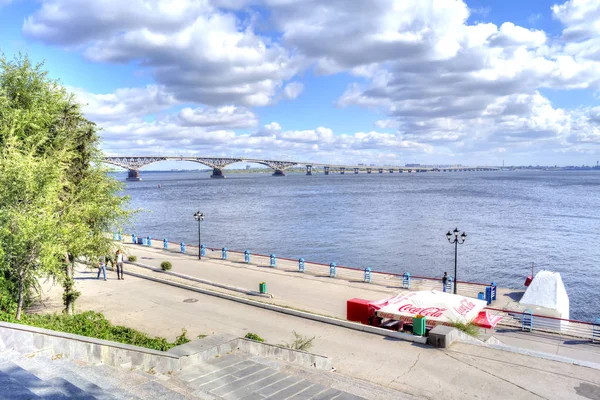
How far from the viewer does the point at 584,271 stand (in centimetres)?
3806

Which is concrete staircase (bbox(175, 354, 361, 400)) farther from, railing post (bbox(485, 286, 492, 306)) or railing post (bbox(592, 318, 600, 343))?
railing post (bbox(485, 286, 492, 306))

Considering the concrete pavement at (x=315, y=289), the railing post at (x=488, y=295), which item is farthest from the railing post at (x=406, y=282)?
the railing post at (x=488, y=295)

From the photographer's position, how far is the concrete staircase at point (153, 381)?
712 cm

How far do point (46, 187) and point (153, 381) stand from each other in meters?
8.18

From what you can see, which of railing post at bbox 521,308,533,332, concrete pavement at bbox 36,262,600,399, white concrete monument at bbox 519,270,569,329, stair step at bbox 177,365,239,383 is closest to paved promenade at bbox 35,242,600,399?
concrete pavement at bbox 36,262,600,399

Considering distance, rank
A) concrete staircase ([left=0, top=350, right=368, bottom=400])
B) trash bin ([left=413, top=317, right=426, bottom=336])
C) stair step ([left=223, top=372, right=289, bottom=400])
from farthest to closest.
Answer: trash bin ([left=413, top=317, right=426, bottom=336])
stair step ([left=223, top=372, right=289, bottom=400])
concrete staircase ([left=0, top=350, right=368, bottom=400])

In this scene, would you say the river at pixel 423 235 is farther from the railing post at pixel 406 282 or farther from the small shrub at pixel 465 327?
the small shrub at pixel 465 327

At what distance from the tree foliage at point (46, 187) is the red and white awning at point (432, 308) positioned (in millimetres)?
11115

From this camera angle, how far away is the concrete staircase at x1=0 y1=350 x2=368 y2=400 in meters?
7.12

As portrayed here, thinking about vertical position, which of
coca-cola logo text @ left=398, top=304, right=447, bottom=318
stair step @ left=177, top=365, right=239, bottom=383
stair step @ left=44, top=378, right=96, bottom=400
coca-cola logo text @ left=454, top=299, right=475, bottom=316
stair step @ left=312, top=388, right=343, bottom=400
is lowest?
coca-cola logo text @ left=398, top=304, right=447, bottom=318

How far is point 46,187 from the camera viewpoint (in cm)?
1355

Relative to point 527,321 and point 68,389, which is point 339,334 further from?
point 68,389

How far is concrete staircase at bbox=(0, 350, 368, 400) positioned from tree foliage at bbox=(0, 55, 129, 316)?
16.8 ft

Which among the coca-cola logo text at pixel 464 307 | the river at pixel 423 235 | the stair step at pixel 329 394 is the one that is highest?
the stair step at pixel 329 394
